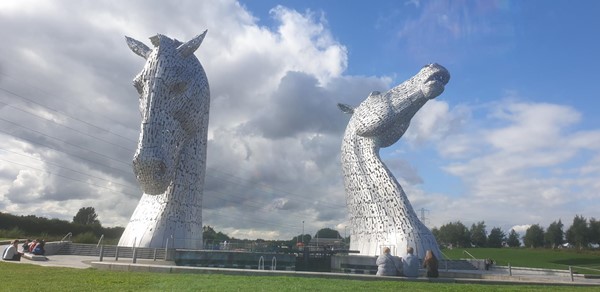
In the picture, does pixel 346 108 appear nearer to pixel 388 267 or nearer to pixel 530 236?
pixel 388 267

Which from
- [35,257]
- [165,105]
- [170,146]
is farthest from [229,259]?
[165,105]

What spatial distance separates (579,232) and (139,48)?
52.6 meters

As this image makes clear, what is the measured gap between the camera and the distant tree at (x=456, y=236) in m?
67.3

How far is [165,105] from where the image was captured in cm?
1759

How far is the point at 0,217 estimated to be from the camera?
3734cm

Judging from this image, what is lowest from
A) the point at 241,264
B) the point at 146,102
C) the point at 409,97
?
the point at 241,264

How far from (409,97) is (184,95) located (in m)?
9.52

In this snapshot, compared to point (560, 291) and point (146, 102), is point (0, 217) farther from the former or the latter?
point (560, 291)

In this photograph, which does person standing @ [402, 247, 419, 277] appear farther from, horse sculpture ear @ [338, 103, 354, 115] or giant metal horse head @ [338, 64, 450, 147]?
horse sculpture ear @ [338, 103, 354, 115]

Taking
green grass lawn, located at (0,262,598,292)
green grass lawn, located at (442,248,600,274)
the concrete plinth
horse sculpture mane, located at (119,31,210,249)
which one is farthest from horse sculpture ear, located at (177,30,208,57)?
green grass lawn, located at (442,248,600,274)

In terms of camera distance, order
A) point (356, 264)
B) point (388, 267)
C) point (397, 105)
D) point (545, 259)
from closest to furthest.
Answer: point (388, 267) → point (356, 264) → point (397, 105) → point (545, 259)

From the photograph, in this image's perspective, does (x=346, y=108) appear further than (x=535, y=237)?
No

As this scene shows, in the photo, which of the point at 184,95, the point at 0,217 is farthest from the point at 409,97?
the point at 0,217

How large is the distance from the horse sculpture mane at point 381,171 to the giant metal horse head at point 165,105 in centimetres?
703
